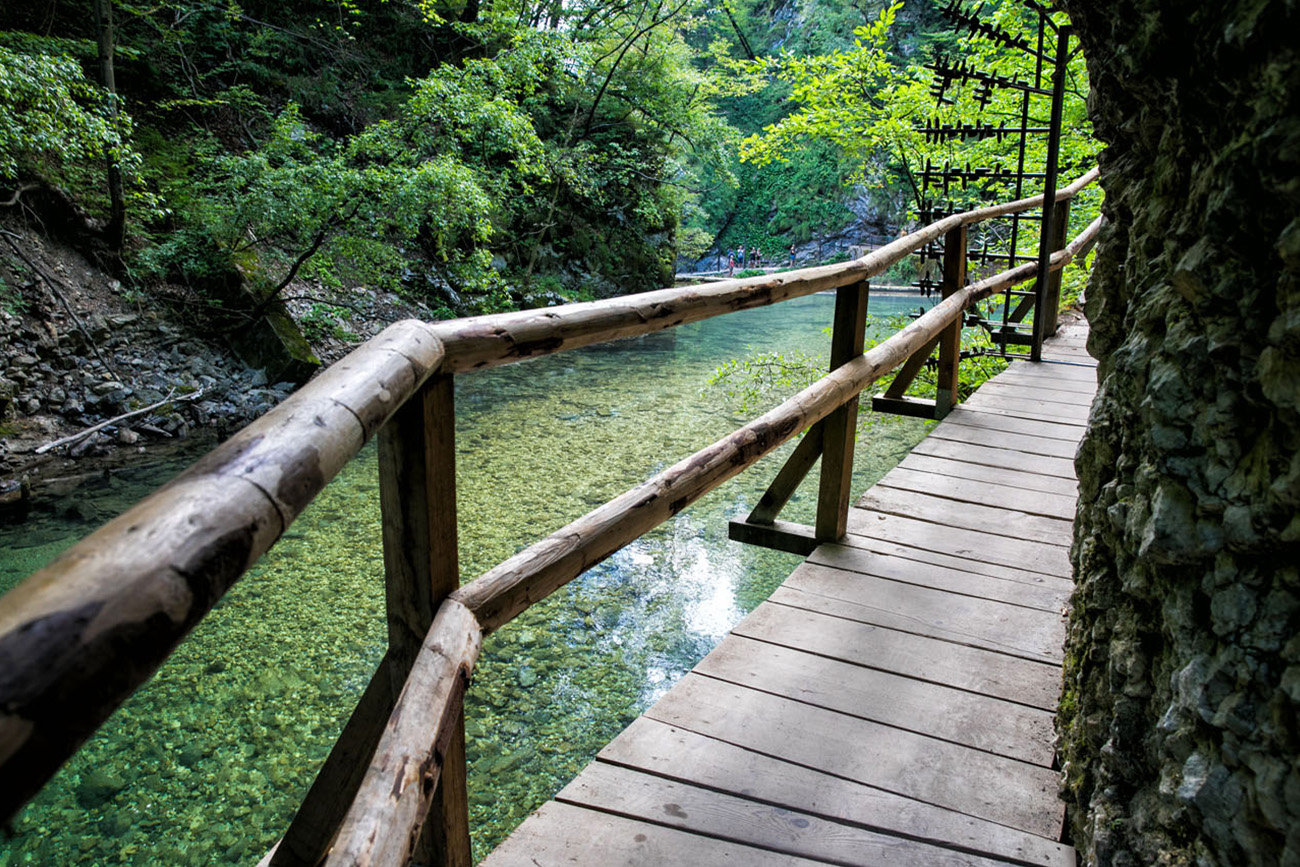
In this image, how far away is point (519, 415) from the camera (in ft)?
26.0

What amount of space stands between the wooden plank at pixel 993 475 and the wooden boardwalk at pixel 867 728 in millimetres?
266

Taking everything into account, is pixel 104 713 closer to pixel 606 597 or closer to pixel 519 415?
pixel 606 597

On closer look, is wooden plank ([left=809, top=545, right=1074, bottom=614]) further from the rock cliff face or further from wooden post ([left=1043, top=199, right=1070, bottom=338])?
wooden post ([left=1043, top=199, right=1070, bottom=338])

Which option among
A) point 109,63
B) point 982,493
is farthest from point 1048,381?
point 109,63

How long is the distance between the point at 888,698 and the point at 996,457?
195 cm

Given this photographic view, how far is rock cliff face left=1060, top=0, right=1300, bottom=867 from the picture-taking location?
0.82 m

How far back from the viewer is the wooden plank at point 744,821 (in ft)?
4.69

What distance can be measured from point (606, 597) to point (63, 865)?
2.54m

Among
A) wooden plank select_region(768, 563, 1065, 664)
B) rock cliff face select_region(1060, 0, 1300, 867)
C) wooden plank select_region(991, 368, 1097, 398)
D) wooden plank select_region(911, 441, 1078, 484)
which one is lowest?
wooden plank select_region(768, 563, 1065, 664)

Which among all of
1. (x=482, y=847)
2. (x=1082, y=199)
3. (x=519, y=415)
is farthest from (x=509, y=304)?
(x=482, y=847)

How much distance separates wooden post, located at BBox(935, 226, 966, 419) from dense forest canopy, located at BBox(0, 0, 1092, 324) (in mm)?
2621

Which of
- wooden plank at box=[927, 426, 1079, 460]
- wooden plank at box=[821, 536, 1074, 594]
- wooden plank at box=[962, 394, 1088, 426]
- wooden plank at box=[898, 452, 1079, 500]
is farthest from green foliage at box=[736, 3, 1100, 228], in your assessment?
wooden plank at box=[821, 536, 1074, 594]

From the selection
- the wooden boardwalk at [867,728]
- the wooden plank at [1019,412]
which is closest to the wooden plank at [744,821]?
the wooden boardwalk at [867,728]

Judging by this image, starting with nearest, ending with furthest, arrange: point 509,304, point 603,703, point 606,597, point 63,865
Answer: point 63,865, point 603,703, point 606,597, point 509,304
